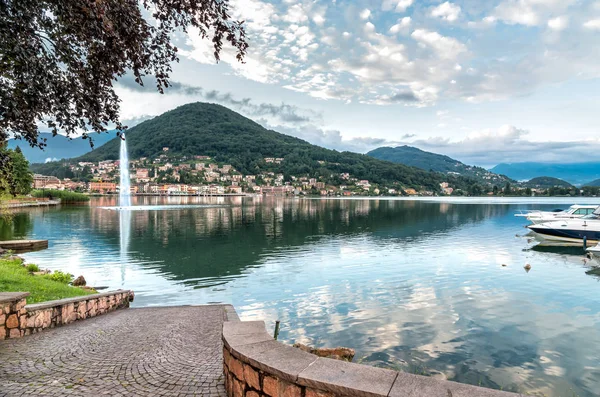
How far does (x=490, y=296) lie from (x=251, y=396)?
14.5m

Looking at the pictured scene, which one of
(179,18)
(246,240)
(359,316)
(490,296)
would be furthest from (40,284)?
(246,240)

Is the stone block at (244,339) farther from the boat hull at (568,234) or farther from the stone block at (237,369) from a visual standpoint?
the boat hull at (568,234)

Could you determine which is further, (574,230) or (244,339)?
(574,230)

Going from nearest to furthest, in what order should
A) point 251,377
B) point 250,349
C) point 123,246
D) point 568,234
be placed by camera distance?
1. point 251,377
2. point 250,349
3. point 123,246
4. point 568,234

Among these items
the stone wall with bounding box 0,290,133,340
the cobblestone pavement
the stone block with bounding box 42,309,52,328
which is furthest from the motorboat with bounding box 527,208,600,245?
the stone block with bounding box 42,309,52,328

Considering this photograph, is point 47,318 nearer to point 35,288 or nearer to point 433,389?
point 35,288

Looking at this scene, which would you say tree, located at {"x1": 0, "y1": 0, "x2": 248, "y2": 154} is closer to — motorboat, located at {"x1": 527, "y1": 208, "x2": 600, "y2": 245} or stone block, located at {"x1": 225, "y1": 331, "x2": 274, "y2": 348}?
stone block, located at {"x1": 225, "y1": 331, "x2": 274, "y2": 348}

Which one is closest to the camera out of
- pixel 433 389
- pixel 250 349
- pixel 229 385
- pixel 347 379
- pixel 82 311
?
pixel 433 389

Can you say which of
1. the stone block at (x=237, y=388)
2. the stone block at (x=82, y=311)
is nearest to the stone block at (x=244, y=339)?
the stone block at (x=237, y=388)

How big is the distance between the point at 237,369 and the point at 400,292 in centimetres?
1308

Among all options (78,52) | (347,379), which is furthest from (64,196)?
(347,379)

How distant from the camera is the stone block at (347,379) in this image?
2.91 m

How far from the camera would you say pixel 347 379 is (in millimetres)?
3076

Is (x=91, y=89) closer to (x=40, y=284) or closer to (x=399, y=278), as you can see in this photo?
(x=40, y=284)
